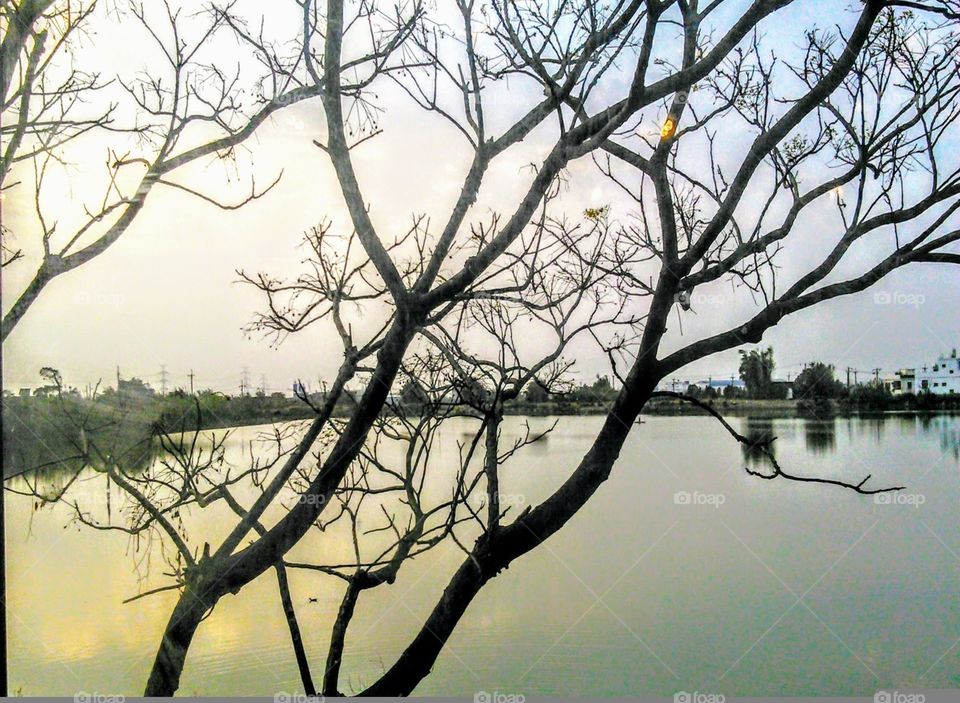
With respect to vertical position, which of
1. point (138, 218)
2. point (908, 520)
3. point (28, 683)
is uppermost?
point (138, 218)

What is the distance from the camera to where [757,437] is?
→ 228 cm

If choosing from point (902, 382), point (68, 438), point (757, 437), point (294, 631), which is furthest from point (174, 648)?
point (902, 382)

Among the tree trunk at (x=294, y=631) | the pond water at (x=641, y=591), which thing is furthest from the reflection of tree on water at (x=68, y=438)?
the tree trunk at (x=294, y=631)

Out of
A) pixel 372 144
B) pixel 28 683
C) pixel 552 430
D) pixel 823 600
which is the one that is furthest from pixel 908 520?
pixel 28 683

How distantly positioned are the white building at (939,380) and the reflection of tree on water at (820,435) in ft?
0.87

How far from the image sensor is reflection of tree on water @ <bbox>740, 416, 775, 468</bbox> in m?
2.25

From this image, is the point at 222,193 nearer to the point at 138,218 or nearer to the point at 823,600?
the point at 138,218

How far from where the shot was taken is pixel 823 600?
7.36 ft

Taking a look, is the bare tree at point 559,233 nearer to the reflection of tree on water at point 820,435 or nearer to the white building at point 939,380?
the reflection of tree on water at point 820,435

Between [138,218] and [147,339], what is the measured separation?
0.32 meters

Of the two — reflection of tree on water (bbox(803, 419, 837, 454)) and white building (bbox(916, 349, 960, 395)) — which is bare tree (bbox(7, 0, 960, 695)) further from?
white building (bbox(916, 349, 960, 395))

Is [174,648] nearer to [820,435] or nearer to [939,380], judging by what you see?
Answer: [820,435]

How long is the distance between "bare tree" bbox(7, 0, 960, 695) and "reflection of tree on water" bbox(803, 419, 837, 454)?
0.15 meters

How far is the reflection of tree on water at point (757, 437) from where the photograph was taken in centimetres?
225
